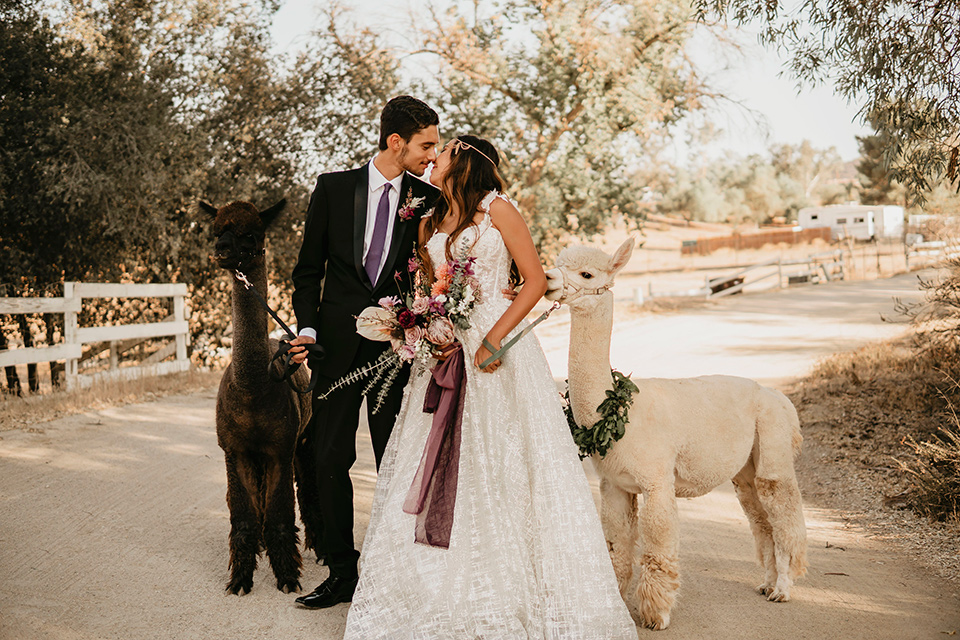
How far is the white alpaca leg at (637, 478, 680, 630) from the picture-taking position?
3986mm

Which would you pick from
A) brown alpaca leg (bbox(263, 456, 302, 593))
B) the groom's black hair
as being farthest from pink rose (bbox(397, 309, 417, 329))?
brown alpaca leg (bbox(263, 456, 302, 593))

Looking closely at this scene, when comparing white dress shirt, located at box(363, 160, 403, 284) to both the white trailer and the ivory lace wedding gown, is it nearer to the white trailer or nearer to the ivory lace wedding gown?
the ivory lace wedding gown

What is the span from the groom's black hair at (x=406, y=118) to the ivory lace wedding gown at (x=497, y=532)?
0.60 m

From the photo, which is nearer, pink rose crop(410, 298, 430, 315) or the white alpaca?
pink rose crop(410, 298, 430, 315)

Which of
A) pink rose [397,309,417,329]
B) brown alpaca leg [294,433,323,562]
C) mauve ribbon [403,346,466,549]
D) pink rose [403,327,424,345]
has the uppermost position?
pink rose [397,309,417,329]

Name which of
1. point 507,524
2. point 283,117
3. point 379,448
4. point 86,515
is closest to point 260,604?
point 379,448

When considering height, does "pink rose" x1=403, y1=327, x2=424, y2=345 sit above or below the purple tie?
below

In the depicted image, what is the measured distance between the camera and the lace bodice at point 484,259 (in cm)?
395

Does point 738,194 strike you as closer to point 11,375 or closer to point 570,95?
point 570,95

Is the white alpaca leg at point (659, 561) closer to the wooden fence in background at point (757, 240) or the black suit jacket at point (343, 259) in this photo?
the black suit jacket at point (343, 259)

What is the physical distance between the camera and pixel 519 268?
3938 millimetres

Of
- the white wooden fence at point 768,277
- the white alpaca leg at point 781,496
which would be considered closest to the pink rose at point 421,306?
the white alpaca leg at point 781,496

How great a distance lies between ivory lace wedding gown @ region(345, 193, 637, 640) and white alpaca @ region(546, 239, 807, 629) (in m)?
0.29

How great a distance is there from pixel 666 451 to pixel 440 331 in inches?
51.1
